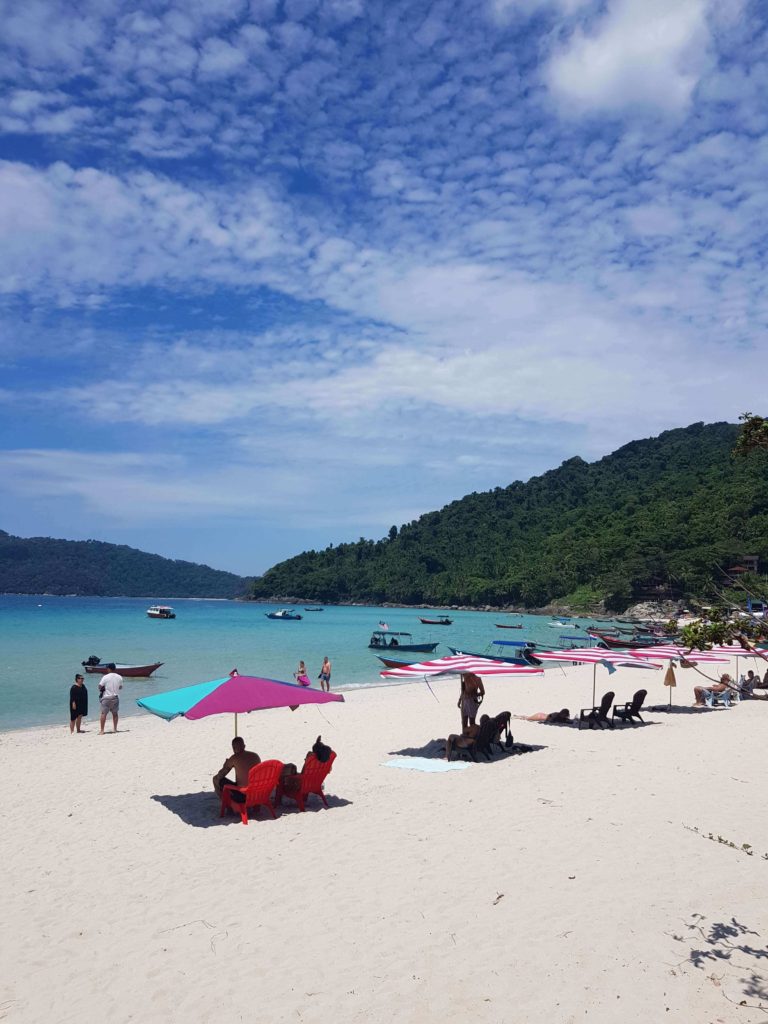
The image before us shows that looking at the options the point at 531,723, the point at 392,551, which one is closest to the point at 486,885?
the point at 531,723

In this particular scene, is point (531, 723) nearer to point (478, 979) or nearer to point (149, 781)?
point (149, 781)

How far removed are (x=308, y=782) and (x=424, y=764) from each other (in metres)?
A: 3.23

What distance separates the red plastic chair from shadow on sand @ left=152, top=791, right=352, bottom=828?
0.50 ft

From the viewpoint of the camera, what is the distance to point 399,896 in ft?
22.3

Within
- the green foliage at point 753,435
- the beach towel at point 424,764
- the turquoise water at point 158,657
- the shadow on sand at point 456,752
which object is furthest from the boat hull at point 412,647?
the green foliage at point 753,435

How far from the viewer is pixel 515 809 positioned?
961 cm

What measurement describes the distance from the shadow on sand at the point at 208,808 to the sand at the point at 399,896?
0.05 m

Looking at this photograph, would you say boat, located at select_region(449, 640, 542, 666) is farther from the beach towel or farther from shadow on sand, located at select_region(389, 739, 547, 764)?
the beach towel

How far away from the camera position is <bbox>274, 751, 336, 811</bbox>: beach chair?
9.97m

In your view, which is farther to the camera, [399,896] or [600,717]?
[600,717]

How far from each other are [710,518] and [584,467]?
102 meters

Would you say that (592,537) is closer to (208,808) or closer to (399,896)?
(208,808)

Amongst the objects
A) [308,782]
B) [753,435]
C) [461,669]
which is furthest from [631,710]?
[753,435]

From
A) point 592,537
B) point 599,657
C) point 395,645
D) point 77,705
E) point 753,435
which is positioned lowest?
point 395,645
